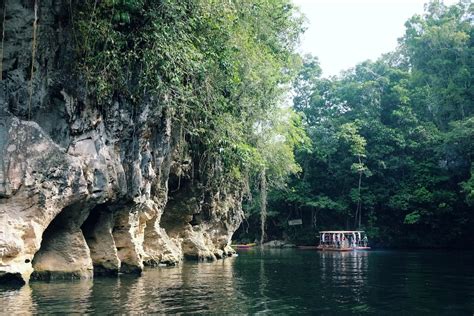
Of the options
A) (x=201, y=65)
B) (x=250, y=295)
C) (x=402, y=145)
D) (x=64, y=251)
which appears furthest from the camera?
(x=402, y=145)

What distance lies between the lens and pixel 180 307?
10.7 meters

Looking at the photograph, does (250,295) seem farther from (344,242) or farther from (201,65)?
(344,242)

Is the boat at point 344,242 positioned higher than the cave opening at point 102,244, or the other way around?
the cave opening at point 102,244

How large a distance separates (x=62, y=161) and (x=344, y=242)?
1158 inches

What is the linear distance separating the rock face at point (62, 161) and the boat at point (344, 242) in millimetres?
23399

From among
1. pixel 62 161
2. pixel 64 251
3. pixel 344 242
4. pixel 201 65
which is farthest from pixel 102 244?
pixel 344 242

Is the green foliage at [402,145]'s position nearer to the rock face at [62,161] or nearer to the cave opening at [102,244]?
the rock face at [62,161]

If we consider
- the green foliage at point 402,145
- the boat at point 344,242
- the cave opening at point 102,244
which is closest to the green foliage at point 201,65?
the cave opening at point 102,244

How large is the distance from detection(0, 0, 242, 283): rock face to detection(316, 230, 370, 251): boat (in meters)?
23.4

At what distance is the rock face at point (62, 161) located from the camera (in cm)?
1289

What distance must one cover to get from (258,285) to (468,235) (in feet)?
98.9

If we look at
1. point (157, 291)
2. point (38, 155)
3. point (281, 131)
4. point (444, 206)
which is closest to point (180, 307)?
point (157, 291)

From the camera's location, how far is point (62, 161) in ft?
45.1

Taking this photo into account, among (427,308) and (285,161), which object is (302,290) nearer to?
(427,308)
